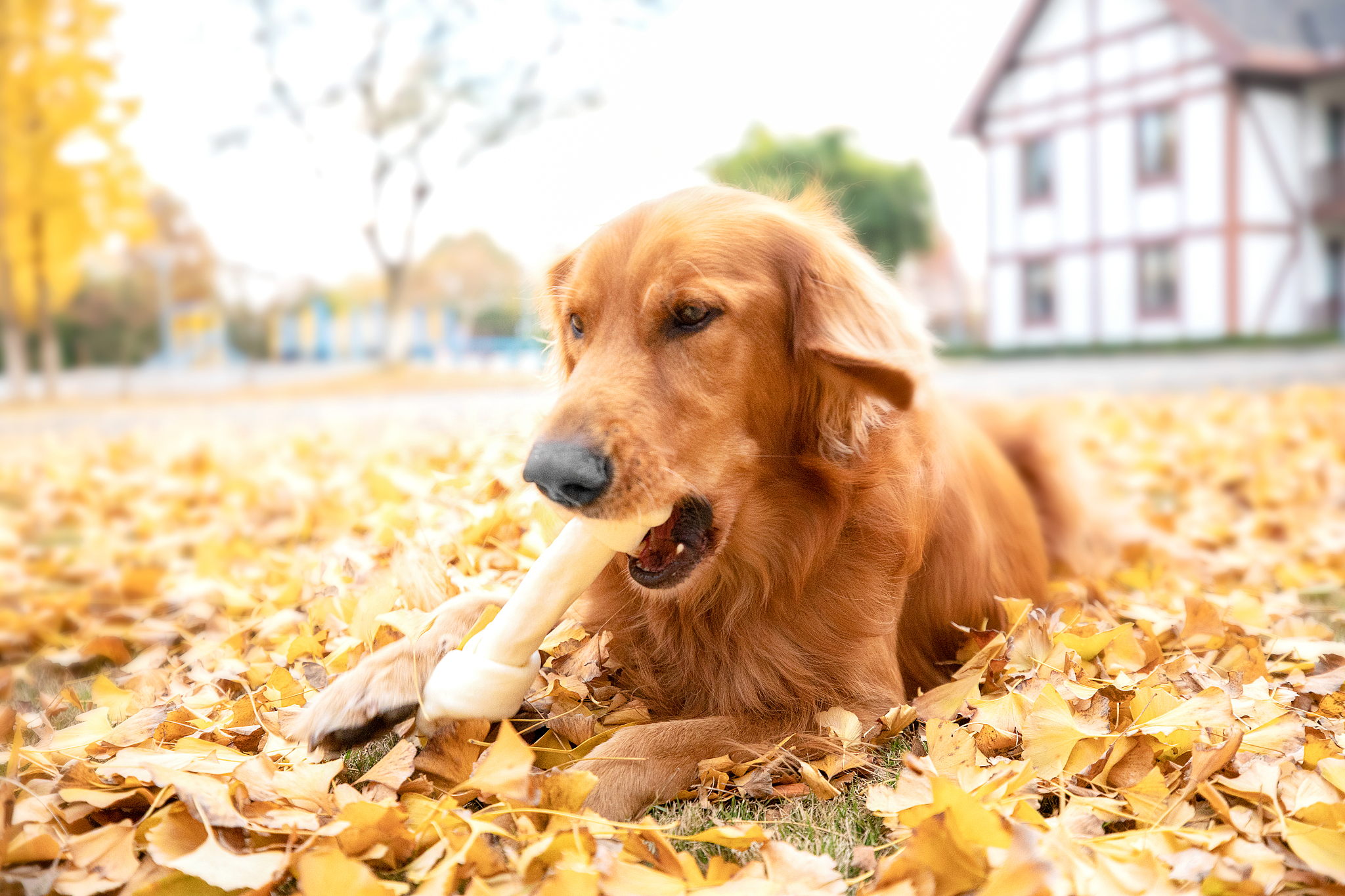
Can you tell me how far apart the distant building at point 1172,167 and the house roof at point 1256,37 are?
0.04m

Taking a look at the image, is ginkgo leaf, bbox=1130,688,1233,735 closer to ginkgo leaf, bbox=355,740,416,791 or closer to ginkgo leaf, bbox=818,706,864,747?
ginkgo leaf, bbox=818,706,864,747

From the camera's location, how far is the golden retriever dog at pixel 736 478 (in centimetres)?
185

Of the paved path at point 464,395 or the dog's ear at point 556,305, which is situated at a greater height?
the dog's ear at point 556,305

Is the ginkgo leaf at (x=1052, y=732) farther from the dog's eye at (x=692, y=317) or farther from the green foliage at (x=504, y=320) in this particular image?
the green foliage at (x=504, y=320)

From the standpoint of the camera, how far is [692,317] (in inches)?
78.0

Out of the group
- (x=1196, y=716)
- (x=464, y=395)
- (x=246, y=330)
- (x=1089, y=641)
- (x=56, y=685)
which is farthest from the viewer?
(x=246, y=330)

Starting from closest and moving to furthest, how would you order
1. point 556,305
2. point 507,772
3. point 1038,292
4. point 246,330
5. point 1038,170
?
point 507,772 → point 556,305 → point 1038,170 → point 1038,292 → point 246,330

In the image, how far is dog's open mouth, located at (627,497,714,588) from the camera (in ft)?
6.47

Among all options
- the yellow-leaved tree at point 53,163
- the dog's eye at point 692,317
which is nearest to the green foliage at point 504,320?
the dog's eye at point 692,317

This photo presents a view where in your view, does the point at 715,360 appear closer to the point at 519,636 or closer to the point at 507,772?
the point at 519,636

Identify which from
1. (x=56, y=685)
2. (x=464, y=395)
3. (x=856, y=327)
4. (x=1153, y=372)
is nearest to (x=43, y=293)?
(x=464, y=395)

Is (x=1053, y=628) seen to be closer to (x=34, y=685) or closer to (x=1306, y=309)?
(x=34, y=685)

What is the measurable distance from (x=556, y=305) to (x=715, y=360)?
57 centimetres

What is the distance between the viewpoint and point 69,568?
372 cm
